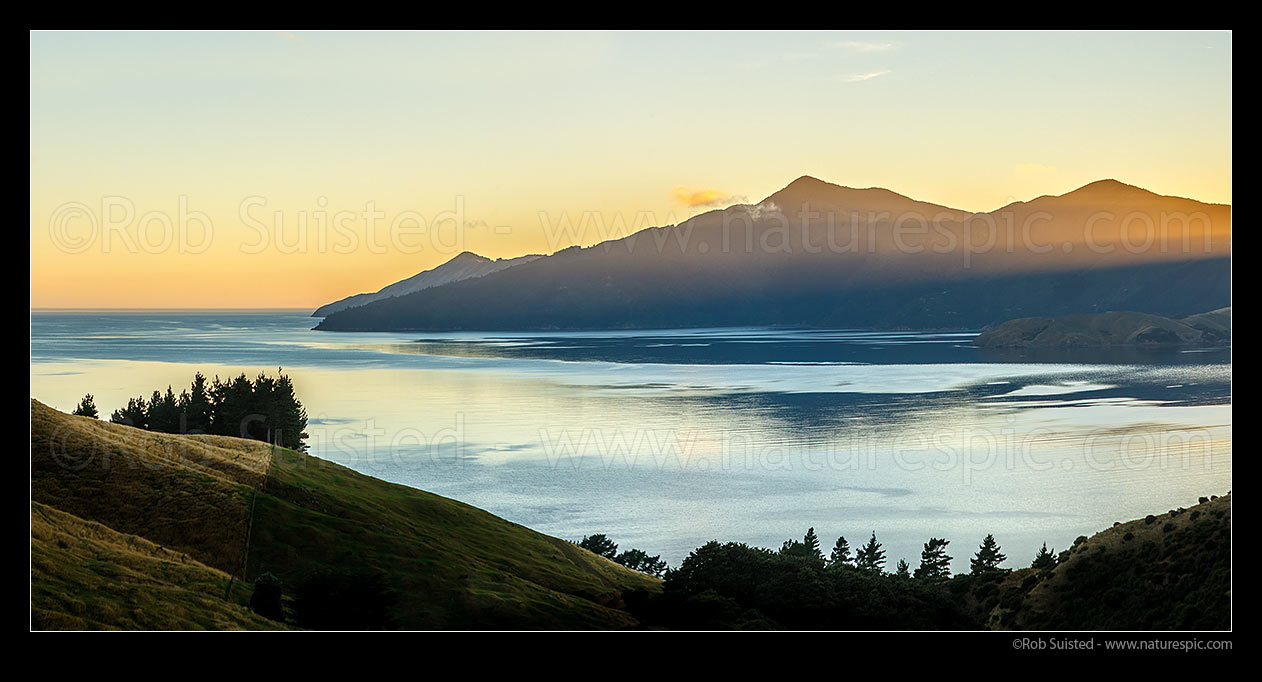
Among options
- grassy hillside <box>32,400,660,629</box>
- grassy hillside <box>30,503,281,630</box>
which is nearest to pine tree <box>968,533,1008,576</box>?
grassy hillside <box>32,400,660,629</box>

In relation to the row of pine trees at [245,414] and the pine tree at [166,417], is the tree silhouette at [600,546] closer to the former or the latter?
the row of pine trees at [245,414]

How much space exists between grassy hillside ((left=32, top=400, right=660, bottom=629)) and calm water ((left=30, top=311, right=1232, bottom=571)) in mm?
20008

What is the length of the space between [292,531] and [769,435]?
57532mm

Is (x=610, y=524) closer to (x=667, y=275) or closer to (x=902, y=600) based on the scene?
(x=902, y=600)

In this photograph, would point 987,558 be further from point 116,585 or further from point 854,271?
point 854,271

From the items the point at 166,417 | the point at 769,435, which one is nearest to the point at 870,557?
the point at 769,435

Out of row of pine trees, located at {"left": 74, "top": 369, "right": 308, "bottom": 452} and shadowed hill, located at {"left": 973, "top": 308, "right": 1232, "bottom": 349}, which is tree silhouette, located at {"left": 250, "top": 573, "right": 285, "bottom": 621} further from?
shadowed hill, located at {"left": 973, "top": 308, "right": 1232, "bottom": 349}

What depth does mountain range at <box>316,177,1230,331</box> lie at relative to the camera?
93938 millimetres

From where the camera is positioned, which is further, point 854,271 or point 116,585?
point 854,271

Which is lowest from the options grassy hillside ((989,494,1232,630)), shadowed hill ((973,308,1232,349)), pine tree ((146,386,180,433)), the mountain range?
grassy hillside ((989,494,1232,630))

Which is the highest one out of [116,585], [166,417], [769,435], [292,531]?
[166,417]

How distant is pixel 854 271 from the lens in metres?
136

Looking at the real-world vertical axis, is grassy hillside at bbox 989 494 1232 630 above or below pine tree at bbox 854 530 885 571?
above
